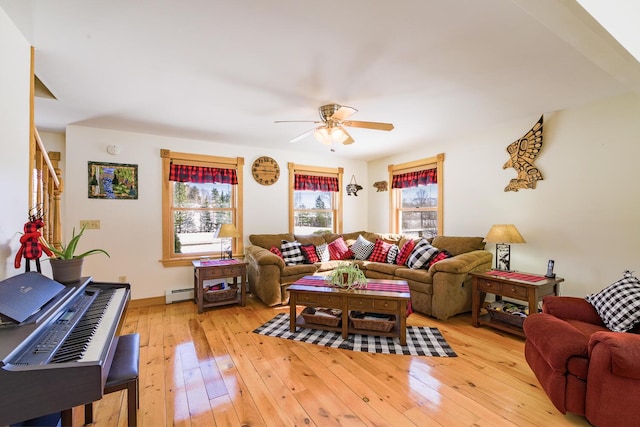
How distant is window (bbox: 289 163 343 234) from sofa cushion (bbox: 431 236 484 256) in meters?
2.13

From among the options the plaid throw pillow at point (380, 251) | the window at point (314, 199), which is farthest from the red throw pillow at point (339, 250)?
the window at point (314, 199)

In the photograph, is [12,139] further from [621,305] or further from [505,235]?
[505,235]

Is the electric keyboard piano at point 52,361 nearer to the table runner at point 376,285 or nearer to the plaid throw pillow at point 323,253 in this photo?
the table runner at point 376,285

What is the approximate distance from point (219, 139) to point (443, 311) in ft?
12.6

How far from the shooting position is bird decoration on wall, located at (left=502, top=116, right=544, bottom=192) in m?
3.26

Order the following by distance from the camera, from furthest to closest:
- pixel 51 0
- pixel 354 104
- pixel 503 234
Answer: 1. pixel 503 234
2. pixel 354 104
3. pixel 51 0

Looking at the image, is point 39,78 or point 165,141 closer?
point 39,78

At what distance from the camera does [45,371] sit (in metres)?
0.91

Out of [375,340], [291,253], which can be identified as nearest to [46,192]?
[291,253]

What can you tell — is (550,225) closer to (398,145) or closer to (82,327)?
(398,145)

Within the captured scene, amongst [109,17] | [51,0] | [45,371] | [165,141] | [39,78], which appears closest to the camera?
[45,371]

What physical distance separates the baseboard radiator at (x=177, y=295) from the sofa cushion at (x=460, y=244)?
3.71 m

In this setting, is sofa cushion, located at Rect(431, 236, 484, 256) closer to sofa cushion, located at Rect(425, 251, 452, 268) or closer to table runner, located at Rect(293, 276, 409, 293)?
sofa cushion, located at Rect(425, 251, 452, 268)

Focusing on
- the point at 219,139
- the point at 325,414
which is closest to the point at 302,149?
the point at 219,139
